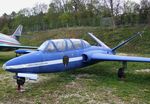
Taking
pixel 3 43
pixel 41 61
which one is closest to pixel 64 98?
pixel 41 61

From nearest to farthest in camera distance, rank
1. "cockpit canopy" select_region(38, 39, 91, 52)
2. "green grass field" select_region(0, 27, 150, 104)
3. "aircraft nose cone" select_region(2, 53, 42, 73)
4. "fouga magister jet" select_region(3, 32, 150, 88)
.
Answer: "green grass field" select_region(0, 27, 150, 104)
"aircraft nose cone" select_region(2, 53, 42, 73)
"fouga magister jet" select_region(3, 32, 150, 88)
"cockpit canopy" select_region(38, 39, 91, 52)

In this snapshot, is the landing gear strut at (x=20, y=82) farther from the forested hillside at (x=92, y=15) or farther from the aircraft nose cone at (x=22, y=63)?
the forested hillside at (x=92, y=15)

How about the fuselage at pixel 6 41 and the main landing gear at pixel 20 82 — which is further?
the fuselage at pixel 6 41

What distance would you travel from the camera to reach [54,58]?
12.9 metres

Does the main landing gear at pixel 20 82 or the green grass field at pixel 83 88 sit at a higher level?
the main landing gear at pixel 20 82

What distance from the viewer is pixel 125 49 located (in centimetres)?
3369

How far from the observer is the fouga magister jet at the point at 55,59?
1131 centimetres

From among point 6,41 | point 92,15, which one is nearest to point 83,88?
point 6,41

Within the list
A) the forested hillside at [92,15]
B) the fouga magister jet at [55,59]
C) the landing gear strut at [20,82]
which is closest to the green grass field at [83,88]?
the landing gear strut at [20,82]

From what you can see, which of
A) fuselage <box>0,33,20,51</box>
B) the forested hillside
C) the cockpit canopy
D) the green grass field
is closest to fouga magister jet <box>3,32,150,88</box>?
the cockpit canopy

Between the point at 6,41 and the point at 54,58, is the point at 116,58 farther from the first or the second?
the point at 6,41

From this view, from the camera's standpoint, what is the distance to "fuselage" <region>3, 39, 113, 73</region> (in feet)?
37.4

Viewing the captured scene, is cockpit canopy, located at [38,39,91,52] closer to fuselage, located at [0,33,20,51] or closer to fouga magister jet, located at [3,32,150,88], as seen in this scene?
fouga magister jet, located at [3,32,150,88]

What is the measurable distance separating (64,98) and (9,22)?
286ft
